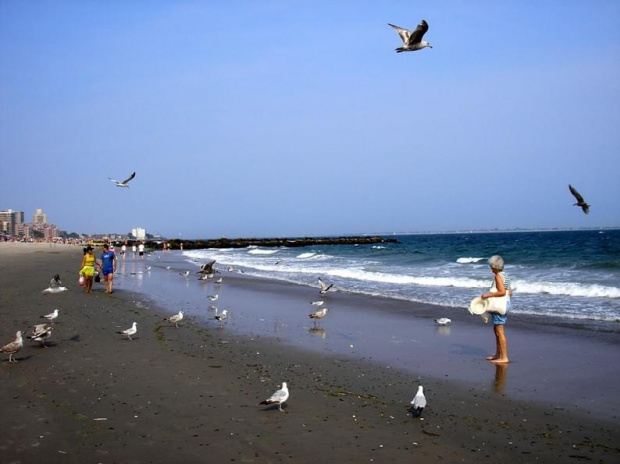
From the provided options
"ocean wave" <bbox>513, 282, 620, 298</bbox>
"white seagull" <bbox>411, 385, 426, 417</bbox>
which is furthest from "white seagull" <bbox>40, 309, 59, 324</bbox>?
"ocean wave" <bbox>513, 282, 620, 298</bbox>

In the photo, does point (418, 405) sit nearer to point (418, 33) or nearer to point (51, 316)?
point (418, 33)

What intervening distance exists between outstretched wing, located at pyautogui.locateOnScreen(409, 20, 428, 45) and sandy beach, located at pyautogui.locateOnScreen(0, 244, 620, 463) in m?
5.48

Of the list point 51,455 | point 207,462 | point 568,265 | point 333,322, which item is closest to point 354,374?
point 207,462

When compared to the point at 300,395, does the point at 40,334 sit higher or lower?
higher

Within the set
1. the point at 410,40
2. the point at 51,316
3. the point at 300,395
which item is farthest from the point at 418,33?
the point at 51,316

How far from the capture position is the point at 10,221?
158875 millimetres

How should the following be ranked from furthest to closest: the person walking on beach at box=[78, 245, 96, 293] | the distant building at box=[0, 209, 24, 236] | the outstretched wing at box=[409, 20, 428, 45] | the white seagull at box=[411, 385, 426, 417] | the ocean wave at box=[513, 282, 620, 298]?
the distant building at box=[0, 209, 24, 236] < the ocean wave at box=[513, 282, 620, 298] < the person walking on beach at box=[78, 245, 96, 293] < the outstretched wing at box=[409, 20, 428, 45] < the white seagull at box=[411, 385, 426, 417]

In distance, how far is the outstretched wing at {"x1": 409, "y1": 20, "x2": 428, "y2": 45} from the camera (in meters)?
9.82

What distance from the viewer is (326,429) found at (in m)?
5.52

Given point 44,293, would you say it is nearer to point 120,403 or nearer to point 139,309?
point 139,309

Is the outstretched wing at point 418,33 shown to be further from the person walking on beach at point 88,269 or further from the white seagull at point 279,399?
the person walking on beach at point 88,269

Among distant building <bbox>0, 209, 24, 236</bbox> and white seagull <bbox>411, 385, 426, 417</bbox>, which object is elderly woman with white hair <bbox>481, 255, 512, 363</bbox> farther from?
distant building <bbox>0, 209, 24, 236</bbox>

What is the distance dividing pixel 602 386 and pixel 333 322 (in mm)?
6451

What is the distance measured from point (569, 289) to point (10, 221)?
168 m
